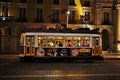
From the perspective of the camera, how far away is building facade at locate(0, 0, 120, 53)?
61062 millimetres

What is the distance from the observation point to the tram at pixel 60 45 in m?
32.9

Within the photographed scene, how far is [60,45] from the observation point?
33.4m

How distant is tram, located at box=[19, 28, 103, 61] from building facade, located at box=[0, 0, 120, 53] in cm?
2474

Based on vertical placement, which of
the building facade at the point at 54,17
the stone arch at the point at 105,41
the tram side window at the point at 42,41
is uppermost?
the building facade at the point at 54,17

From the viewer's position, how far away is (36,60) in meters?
33.6

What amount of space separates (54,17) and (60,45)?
30672 millimetres

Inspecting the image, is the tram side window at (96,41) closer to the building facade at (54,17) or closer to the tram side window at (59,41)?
the tram side window at (59,41)

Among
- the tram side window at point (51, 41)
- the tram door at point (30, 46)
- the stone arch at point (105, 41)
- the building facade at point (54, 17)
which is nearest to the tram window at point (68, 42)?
the tram side window at point (51, 41)

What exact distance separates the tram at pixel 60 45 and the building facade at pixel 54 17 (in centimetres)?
2474

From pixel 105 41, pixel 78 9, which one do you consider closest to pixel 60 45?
pixel 78 9

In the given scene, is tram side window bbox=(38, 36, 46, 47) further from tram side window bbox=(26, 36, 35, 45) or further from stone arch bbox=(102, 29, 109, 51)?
stone arch bbox=(102, 29, 109, 51)

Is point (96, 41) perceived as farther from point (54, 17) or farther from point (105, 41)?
point (105, 41)

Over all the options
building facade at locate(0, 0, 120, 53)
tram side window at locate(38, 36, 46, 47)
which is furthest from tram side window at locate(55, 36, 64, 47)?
building facade at locate(0, 0, 120, 53)

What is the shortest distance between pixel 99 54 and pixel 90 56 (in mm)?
904
